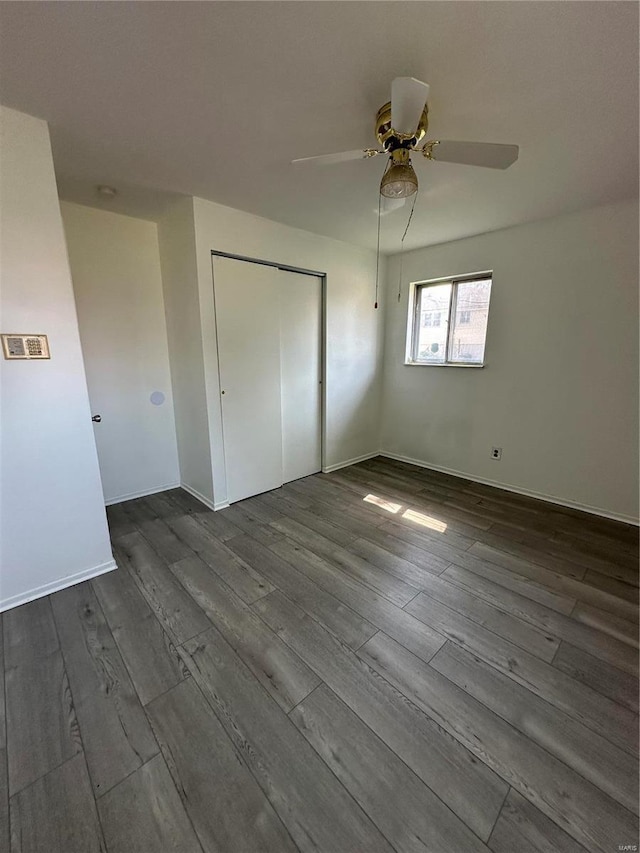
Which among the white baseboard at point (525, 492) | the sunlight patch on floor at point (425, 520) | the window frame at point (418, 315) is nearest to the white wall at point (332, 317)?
the window frame at point (418, 315)

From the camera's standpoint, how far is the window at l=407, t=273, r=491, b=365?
3328mm

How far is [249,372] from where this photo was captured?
2.90 meters

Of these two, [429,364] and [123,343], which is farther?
[429,364]

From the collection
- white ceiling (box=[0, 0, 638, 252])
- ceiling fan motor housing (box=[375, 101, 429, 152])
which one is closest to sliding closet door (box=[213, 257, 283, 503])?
white ceiling (box=[0, 0, 638, 252])

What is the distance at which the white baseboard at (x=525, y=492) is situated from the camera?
2688mm

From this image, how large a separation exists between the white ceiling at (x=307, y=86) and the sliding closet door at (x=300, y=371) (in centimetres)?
101

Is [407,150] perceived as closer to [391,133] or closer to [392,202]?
[391,133]

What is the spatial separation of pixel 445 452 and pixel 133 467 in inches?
Result: 129

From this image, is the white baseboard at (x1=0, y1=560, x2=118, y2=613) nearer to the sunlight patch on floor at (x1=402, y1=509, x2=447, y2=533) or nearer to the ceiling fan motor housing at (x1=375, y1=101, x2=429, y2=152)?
the sunlight patch on floor at (x1=402, y1=509, x2=447, y2=533)

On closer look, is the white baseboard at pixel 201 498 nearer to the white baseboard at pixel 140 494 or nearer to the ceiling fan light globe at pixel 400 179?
the white baseboard at pixel 140 494

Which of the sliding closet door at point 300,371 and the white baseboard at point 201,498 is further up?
the sliding closet door at point 300,371

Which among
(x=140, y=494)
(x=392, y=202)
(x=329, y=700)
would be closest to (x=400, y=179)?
(x=392, y=202)

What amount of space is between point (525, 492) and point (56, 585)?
3778 mm

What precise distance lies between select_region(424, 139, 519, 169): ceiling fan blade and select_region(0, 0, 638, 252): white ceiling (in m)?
0.23
